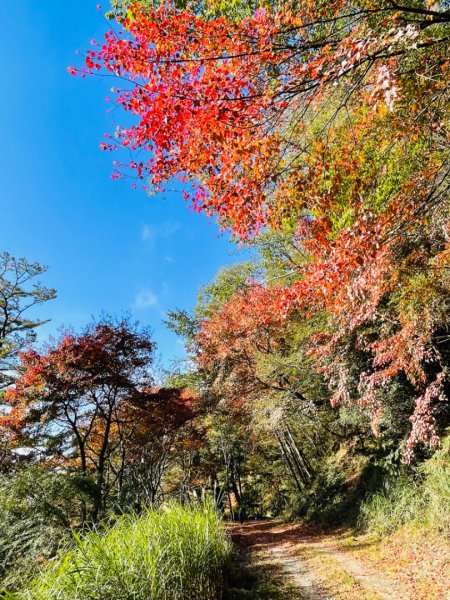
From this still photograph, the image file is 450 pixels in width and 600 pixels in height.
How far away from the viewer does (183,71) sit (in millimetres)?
3596

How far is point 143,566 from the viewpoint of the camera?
3.05 m

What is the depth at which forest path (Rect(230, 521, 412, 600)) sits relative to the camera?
4926mm

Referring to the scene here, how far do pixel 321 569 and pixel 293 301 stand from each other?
529cm

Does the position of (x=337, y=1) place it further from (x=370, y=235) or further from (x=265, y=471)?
(x=265, y=471)

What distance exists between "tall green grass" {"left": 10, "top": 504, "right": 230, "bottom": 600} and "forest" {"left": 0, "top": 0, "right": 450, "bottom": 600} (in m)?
0.02

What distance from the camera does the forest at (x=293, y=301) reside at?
129 inches

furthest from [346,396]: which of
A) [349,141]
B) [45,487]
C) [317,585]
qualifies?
[45,487]

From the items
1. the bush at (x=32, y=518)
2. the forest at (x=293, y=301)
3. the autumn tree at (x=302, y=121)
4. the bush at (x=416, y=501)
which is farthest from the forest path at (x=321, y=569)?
Answer: the autumn tree at (x=302, y=121)

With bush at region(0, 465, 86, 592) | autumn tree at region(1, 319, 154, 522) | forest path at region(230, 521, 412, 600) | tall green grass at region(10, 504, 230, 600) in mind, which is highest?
autumn tree at region(1, 319, 154, 522)

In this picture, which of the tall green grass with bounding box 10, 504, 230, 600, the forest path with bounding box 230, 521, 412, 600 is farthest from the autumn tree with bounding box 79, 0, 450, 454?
the forest path with bounding box 230, 521, 412, 600

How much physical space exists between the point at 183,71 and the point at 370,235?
265cm

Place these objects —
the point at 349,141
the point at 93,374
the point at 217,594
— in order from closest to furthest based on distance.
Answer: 1. the point at 217,594
2. the point at 349,141
3. the point at 93,374

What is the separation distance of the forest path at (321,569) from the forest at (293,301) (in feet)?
0.25

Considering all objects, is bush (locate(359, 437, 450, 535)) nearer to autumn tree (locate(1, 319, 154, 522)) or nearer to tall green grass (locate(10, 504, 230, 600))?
tall green grass (locate(10, 504, 230, 600))
